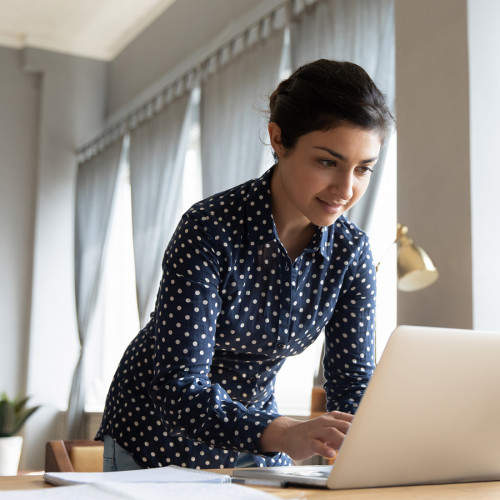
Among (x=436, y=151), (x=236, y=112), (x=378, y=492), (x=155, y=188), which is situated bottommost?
(x=378, y=492)

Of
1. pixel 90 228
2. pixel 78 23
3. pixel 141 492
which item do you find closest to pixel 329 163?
pixel 141 492

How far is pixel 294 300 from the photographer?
136 cm

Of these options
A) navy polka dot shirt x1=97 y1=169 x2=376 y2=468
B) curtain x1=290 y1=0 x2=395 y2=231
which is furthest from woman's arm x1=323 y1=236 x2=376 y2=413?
curtain x1=290 y1=0 x2=395 y2=231

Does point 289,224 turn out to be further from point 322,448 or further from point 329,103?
point 322,448

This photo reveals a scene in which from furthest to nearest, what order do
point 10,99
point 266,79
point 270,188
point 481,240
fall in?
point 10,99 → point 266,79 → point 481,240 → point 270,188

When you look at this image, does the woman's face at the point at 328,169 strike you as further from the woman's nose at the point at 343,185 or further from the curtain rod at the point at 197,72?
the curtain rod at the point at 197,72

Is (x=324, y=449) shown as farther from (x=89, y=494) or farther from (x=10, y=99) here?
(x=10, y=99)

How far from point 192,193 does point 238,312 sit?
3124 millimetres

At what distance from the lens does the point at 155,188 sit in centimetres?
451

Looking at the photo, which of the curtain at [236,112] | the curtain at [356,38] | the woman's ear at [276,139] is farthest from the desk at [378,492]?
the curtain at [236,112]

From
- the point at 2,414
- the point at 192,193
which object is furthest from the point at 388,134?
the point at 2,414

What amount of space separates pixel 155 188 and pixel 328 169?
333 cm

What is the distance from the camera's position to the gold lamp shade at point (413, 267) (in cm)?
205

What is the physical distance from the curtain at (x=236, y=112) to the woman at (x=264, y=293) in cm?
190
